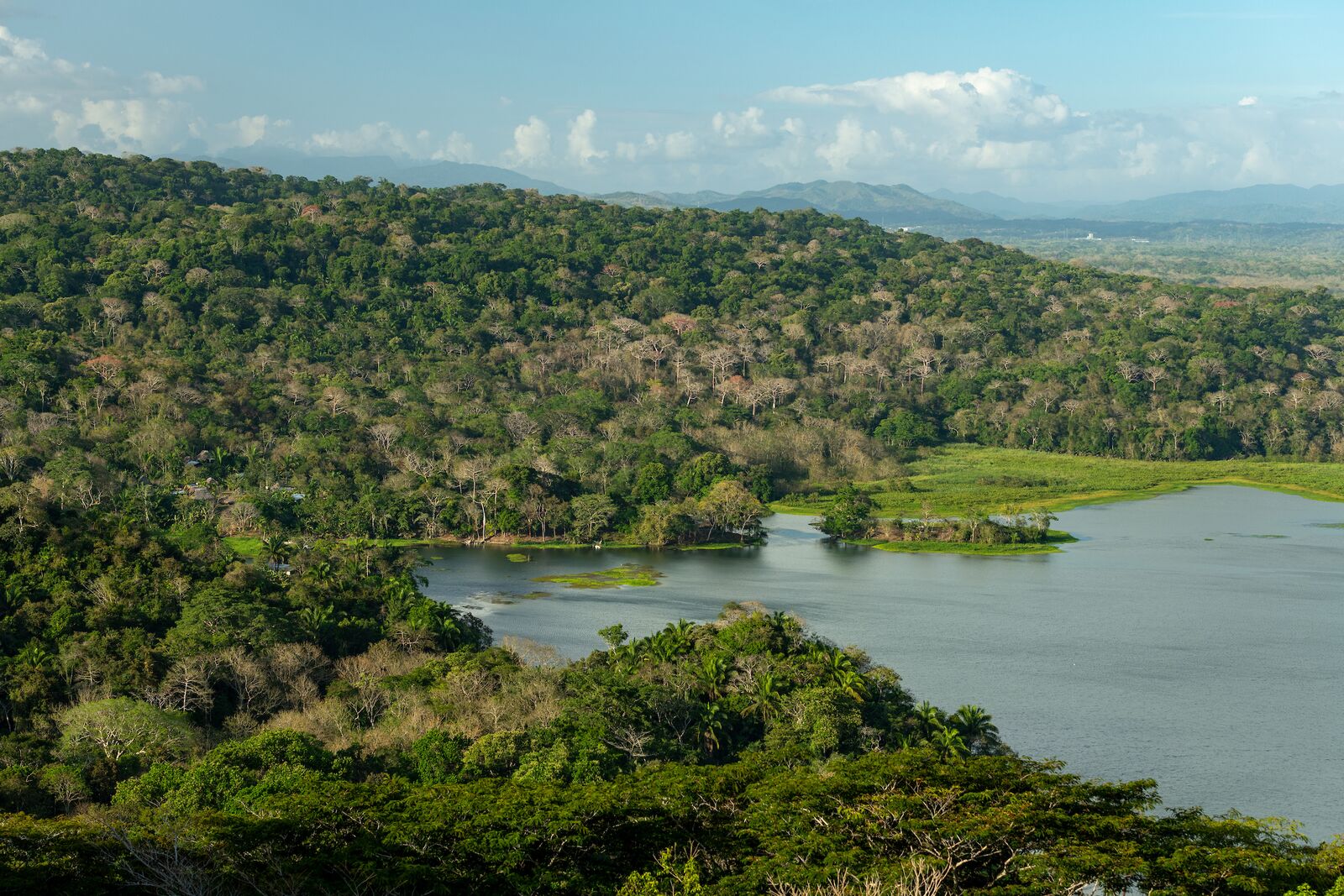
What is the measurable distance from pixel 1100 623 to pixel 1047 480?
94.3 feet

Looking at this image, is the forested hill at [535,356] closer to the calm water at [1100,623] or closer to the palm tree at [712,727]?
the calm water at [1100,623]

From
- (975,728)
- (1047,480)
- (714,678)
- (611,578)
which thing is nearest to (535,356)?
(1047,480)

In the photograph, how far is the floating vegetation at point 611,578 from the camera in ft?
145

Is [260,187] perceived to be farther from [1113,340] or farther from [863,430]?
[1113,340]

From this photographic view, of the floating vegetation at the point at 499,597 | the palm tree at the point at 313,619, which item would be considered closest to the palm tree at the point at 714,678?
the palm tree at the point at 313,619

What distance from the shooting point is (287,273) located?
81062mm

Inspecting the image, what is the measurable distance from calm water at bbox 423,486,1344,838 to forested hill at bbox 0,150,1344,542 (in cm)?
755

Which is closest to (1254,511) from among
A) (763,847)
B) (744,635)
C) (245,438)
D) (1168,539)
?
(1168,539)

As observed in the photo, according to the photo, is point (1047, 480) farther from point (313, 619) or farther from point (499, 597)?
point (313, 619)

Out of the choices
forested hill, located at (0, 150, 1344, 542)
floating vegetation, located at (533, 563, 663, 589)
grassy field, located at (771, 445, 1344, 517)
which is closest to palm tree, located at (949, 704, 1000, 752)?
floating vegetation, located at (533, 563, 663, 589)

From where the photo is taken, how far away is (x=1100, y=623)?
3891 centimetres

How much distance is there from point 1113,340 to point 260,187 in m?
62.9

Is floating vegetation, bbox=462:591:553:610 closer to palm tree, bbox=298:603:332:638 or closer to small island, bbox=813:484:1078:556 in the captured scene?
palm tree, bbox=298:603:332:638

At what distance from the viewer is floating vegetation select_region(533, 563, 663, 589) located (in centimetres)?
4412
